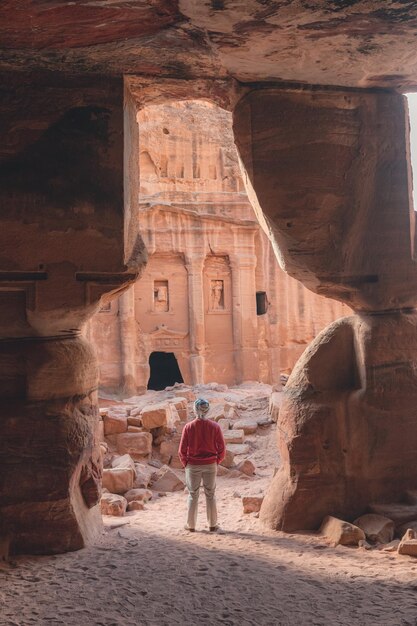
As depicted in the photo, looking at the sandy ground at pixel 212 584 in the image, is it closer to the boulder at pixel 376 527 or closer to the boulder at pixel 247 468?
the boulder at pixel 376 527

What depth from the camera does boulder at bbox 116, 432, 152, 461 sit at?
327 inches

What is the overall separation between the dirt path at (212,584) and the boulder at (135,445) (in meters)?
3.26

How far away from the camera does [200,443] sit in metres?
5.32

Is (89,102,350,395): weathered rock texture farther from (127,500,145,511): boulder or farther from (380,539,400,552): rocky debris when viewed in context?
(380,539,400,552): rocky debris

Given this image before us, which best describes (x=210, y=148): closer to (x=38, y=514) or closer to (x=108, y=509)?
(x=108, y=509)

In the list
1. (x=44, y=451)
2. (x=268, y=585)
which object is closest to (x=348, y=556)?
(x=268, y=585)

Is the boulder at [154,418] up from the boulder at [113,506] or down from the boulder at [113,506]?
up

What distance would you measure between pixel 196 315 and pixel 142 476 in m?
11.2

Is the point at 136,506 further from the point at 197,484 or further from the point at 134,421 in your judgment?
the point at 134,421

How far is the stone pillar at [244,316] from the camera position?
18.7 m

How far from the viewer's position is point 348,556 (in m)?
4.40

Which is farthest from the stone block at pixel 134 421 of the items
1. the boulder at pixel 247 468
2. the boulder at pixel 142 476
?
the boulder at pixel 247 468

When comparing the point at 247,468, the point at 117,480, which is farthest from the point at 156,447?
the point at 117,480

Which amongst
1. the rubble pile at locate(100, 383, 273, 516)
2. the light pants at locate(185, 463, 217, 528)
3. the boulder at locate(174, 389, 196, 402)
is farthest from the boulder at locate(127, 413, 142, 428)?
the light pants at locate(185, 463, 217, 528)
